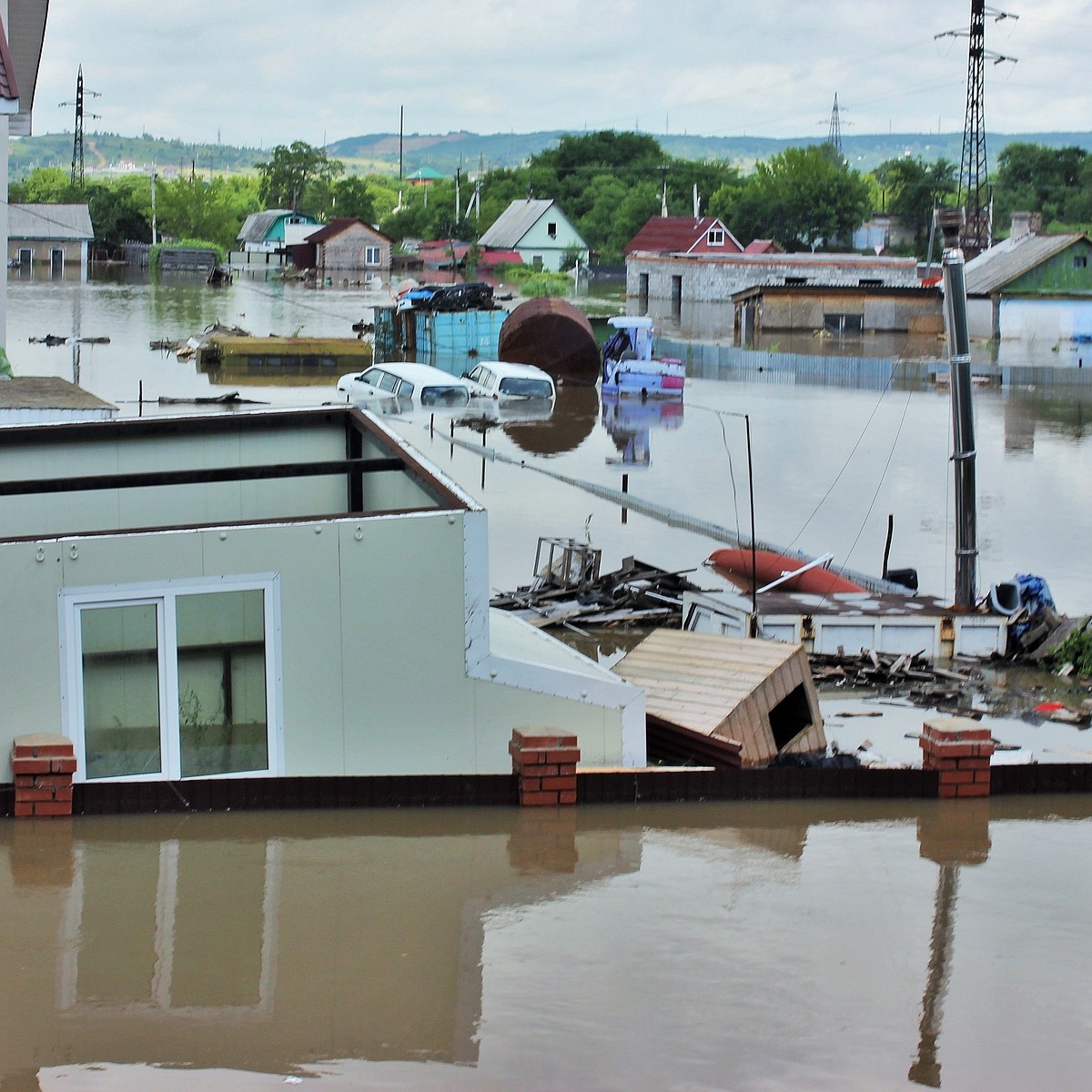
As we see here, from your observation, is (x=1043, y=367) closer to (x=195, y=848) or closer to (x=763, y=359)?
(x=763, y=359)

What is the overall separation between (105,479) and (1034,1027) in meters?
8.29

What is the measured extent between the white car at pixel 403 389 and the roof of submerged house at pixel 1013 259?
3353 cm

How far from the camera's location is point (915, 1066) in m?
6.02

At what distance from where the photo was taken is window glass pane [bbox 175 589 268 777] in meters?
9.34

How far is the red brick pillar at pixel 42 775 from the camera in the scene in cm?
886

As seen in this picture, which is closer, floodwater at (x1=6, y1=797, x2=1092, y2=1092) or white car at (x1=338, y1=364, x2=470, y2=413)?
floodwater at (x1=6, y1=797, x2=1092, y2=1092)

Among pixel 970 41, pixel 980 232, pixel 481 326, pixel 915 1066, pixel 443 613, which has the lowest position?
pixel 915 1066

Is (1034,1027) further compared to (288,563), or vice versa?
(288,563)

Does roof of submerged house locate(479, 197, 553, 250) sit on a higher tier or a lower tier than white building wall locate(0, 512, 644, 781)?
higher

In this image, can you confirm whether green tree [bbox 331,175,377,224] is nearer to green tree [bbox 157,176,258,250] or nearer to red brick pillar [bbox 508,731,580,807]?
green tree [bbox 157,176,258,250]

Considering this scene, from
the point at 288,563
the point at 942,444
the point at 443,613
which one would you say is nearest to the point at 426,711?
the point at 443,613

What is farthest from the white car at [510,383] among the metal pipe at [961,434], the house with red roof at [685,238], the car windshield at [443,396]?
the house with red roof at [685,238]

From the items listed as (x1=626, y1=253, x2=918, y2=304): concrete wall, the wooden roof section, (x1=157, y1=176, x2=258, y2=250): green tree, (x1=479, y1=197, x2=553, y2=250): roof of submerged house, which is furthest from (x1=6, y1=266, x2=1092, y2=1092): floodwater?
(x1=157, y1=176, x2=258, y2=250): green tree

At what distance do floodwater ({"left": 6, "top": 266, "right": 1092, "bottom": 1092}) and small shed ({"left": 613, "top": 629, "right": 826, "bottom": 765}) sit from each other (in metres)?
2.74
